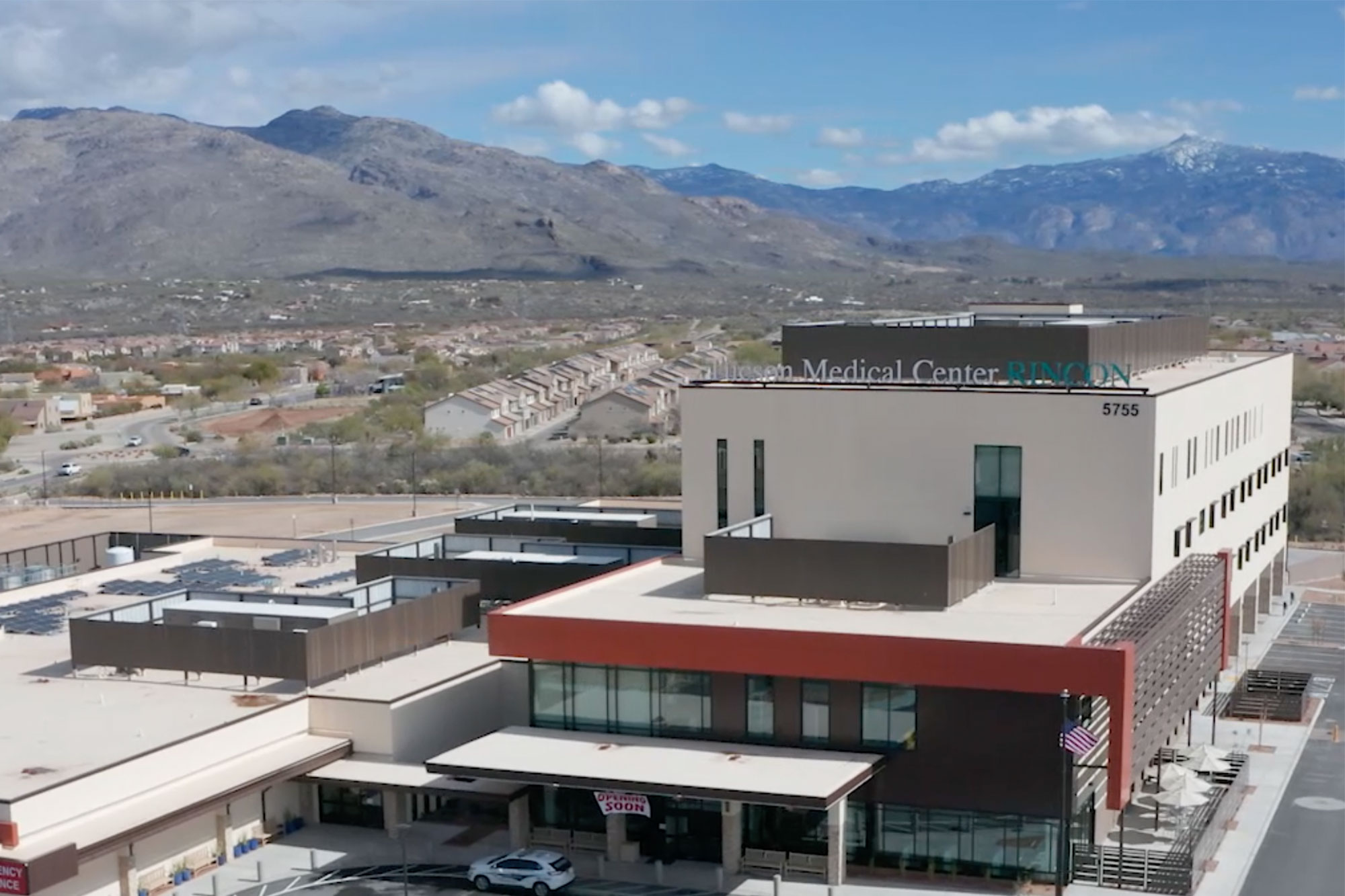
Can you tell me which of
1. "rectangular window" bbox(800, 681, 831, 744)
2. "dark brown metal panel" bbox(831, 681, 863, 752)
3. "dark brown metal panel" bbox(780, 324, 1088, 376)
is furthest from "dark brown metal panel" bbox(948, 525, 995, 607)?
"dark brown metal panel" bbox(780, 324, 1088, 376)

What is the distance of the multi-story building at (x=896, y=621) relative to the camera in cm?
3522

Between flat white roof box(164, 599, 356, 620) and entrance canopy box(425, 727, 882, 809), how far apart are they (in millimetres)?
8082

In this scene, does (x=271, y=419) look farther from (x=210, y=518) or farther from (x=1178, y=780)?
(x=1178, y=780)

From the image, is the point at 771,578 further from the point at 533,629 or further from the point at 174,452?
the point at 174,452

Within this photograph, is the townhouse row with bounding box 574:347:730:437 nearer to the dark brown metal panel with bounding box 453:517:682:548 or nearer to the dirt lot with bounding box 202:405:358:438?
the dirt lot with bounding box 202:405:358:438

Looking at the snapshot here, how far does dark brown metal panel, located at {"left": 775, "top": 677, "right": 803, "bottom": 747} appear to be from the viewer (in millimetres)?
36906

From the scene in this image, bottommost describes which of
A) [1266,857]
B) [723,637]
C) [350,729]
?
[1266,857]

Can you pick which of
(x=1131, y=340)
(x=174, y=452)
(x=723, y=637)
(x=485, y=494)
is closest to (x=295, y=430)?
(x=174, y=452)

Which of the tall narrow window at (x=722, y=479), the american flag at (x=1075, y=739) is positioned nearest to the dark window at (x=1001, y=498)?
the tall narrow window at (x=722, y=479)

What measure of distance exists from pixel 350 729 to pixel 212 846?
4.08 m

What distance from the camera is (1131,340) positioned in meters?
51.5

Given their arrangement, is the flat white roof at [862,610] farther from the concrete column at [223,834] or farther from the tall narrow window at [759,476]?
the concrete column at [223,834]

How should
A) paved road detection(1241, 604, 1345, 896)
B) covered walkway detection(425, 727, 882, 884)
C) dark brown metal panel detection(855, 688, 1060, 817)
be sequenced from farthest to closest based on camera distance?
paved road detection(1241, 604, 1345, 896) < dark brown metal panel detection(855, 688, 1060, 817) < covered walkway detection(425, 727, 882, 884)

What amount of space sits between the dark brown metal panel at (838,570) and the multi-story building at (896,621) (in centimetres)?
6
